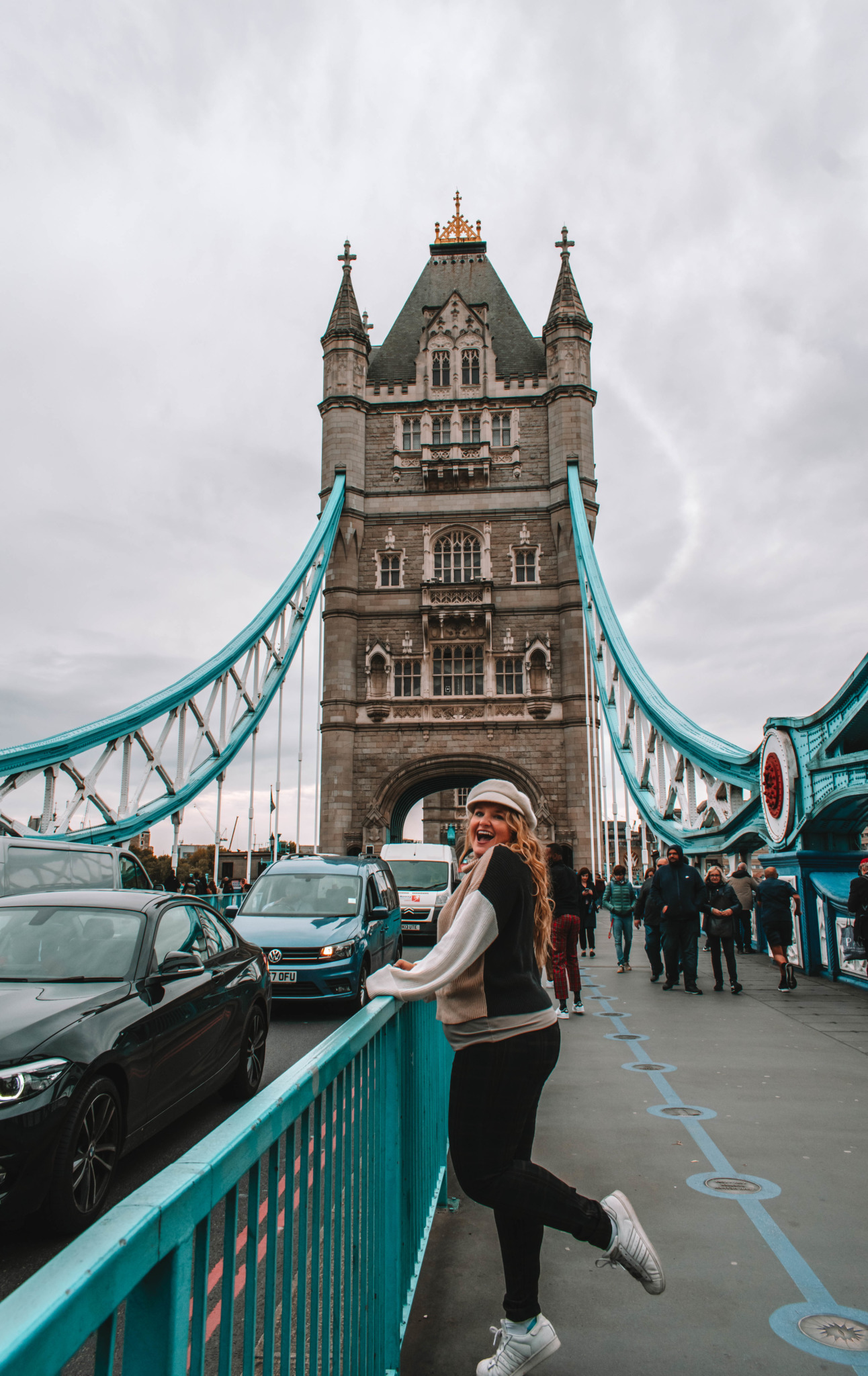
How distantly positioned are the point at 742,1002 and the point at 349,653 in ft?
71.1

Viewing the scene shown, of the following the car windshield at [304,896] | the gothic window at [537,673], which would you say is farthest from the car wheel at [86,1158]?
the gothic window at [537,673]

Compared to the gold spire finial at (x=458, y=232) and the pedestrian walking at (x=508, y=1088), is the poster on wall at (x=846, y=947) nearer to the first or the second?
the pedestrian walking at (x=508, y=1088)

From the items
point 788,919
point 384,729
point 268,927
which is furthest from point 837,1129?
point 384,729

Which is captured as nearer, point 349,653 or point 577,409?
point 349,653

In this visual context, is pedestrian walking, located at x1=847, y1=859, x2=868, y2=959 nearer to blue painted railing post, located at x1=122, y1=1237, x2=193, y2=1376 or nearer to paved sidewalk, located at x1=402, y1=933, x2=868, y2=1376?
paved sidewalk, located at x1=402, y1=933, x2=868, y2=1376

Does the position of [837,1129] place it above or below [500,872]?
below

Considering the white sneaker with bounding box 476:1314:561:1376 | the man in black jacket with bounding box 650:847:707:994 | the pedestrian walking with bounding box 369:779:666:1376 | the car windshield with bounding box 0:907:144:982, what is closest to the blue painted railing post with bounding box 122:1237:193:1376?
the pedestrian walking with bounding box 369:779:666:1376

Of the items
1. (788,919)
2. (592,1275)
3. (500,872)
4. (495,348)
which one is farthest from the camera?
(495,348)

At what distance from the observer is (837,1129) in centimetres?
455

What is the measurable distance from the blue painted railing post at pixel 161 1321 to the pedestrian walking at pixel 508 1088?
137 cm

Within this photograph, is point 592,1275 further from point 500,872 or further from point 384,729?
point 384,729

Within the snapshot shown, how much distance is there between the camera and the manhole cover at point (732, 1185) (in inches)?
146

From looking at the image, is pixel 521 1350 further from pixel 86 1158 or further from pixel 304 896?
pixel 304 896

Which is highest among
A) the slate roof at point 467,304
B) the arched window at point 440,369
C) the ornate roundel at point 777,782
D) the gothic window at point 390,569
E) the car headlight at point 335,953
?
the slate roof at point 467,304
